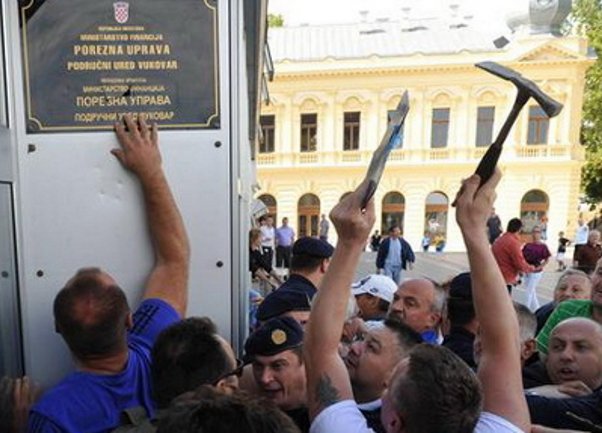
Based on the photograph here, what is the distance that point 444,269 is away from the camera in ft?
53.0

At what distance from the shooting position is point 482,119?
2444cm

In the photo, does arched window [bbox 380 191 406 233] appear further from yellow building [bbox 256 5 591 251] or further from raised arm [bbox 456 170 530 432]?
raised arm [bbox 456 170 530 432]

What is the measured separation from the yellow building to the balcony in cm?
5

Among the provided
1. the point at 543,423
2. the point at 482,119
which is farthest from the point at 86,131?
the point at 482,119

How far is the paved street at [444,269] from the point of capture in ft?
37.3

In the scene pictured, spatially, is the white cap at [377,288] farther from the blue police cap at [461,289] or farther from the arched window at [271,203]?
the arched window at [271,203]

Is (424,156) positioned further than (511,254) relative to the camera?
Yes

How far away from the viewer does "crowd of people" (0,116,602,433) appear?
1073 mm

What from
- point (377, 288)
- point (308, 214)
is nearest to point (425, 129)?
point (308, 214)

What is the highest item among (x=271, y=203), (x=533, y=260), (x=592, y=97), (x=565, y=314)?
(x=592, y=97)

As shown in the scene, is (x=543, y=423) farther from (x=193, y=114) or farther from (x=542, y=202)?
(x=542, y=202)

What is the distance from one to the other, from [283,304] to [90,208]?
3.63 ft

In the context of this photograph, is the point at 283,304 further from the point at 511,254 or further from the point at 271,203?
the point at 271,203

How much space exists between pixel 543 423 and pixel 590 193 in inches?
1213
